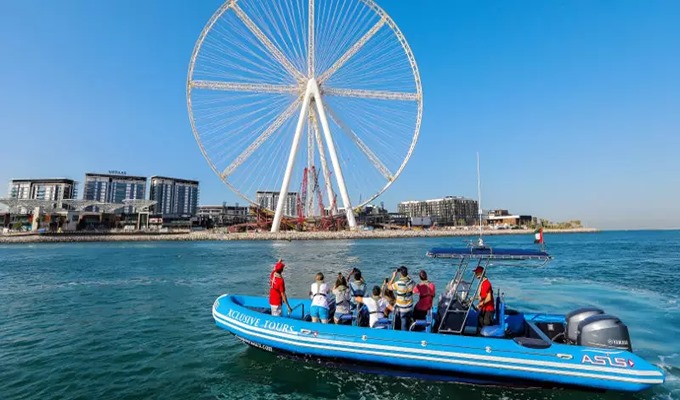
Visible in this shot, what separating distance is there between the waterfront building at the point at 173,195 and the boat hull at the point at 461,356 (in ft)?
555

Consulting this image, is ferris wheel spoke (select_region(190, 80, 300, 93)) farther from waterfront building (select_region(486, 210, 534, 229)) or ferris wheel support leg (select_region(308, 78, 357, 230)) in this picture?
waterfront building (select_region(486, 210, 534, 229))

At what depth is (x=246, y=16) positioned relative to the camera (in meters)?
47.7

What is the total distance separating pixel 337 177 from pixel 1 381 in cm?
4758

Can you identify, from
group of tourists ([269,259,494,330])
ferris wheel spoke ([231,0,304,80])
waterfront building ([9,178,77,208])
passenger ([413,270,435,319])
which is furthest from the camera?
waterfront building ([9,178,77,208])

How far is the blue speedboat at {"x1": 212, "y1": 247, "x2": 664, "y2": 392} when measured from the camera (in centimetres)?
652

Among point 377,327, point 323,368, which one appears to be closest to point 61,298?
point 323,368

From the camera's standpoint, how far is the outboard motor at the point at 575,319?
747cm

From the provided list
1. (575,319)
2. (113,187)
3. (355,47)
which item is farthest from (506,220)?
(575,319)

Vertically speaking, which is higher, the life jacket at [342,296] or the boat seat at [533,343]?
the life jacket at [342,296]

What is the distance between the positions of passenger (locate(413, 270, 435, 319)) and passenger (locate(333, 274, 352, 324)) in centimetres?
145

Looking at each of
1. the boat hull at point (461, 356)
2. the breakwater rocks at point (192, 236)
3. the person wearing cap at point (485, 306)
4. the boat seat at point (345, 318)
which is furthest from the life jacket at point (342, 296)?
the breakwater rocks at point (192, 236)

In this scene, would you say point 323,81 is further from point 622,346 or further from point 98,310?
point 622,346

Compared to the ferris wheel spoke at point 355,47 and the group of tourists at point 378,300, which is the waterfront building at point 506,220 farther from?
the group of tourists at point 378,300

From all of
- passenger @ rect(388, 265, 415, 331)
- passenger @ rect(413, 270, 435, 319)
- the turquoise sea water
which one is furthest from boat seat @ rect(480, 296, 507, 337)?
passenger @ rect(388, 265, 415, 331)
